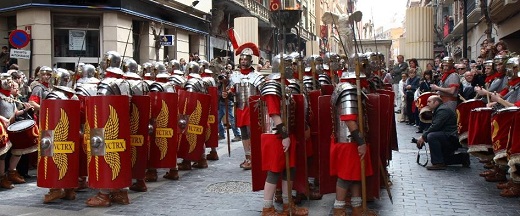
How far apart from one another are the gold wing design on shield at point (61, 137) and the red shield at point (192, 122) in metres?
2.14

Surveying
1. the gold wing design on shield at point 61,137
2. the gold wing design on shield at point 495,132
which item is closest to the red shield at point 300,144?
the gold wing design on shield at point 495,132

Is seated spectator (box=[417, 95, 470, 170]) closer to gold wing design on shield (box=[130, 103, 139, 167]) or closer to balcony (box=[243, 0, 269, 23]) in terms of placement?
gold wing design on shield (box=[130, 103, 139, 167])

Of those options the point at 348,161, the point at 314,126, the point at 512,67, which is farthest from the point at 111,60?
the point at 512,67

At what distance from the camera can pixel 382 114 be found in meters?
6.08

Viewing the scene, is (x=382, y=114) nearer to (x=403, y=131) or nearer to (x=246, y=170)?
(x=246, y=170)

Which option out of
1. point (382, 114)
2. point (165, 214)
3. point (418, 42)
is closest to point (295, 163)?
point (382, 114)

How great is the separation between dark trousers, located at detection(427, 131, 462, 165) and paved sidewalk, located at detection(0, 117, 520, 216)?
0.90ft

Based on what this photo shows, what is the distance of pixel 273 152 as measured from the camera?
18.4 feet

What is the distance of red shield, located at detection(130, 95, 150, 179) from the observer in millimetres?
6887

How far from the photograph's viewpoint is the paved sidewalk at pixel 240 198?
20.2 ft

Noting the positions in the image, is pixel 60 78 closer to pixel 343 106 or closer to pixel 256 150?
pixel 256 150

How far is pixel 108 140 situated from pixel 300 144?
2157 mm

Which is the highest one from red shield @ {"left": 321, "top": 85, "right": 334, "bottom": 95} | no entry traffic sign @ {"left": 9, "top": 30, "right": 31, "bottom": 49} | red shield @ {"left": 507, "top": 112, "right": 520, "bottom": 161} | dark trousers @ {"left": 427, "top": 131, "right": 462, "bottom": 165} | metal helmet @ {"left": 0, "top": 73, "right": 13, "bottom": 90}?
no entry traffic sign @ {"left": 9, "top": 30, "right": 31, "bottom": 49}

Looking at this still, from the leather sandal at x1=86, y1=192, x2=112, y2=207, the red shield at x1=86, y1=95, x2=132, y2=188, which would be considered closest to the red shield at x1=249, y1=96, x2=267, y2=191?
the red shield at x1=86, y1=95, x2=132, y2=188
